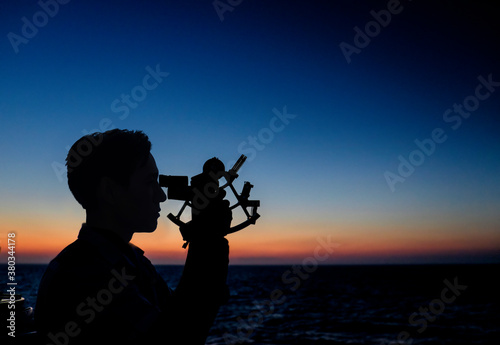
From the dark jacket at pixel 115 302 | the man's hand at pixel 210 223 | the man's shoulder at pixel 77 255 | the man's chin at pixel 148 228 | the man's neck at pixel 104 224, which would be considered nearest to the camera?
the dark jacket at pixel 115 302

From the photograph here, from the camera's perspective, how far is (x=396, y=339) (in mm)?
28391

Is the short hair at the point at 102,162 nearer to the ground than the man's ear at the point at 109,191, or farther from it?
farther from it

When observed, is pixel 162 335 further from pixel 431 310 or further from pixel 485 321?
pixel 431 310

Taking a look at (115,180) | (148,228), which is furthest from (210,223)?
(115,180)

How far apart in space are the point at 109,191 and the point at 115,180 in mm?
63

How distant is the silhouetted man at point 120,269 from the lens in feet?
4.00

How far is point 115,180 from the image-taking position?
1.66 meters

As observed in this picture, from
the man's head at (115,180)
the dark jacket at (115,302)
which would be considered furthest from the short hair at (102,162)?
the dark jacket at (115,302)

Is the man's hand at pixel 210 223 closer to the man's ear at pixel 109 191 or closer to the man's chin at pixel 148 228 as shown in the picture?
the man's chin at pixel 148 228

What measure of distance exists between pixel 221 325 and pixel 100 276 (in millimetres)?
37188

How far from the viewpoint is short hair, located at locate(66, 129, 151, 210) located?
1.65 metres

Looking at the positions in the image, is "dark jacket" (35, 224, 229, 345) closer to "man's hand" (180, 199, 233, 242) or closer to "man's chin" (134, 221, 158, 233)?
"man's hand" (180, 199, 233, 242)

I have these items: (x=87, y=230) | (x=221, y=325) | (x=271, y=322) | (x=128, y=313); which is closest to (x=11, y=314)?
(x=87, y=230)

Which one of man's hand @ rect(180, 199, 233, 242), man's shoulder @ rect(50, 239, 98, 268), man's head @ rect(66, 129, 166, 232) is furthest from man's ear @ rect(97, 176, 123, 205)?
man's hand @ rect(180, 199, 233, 242)
